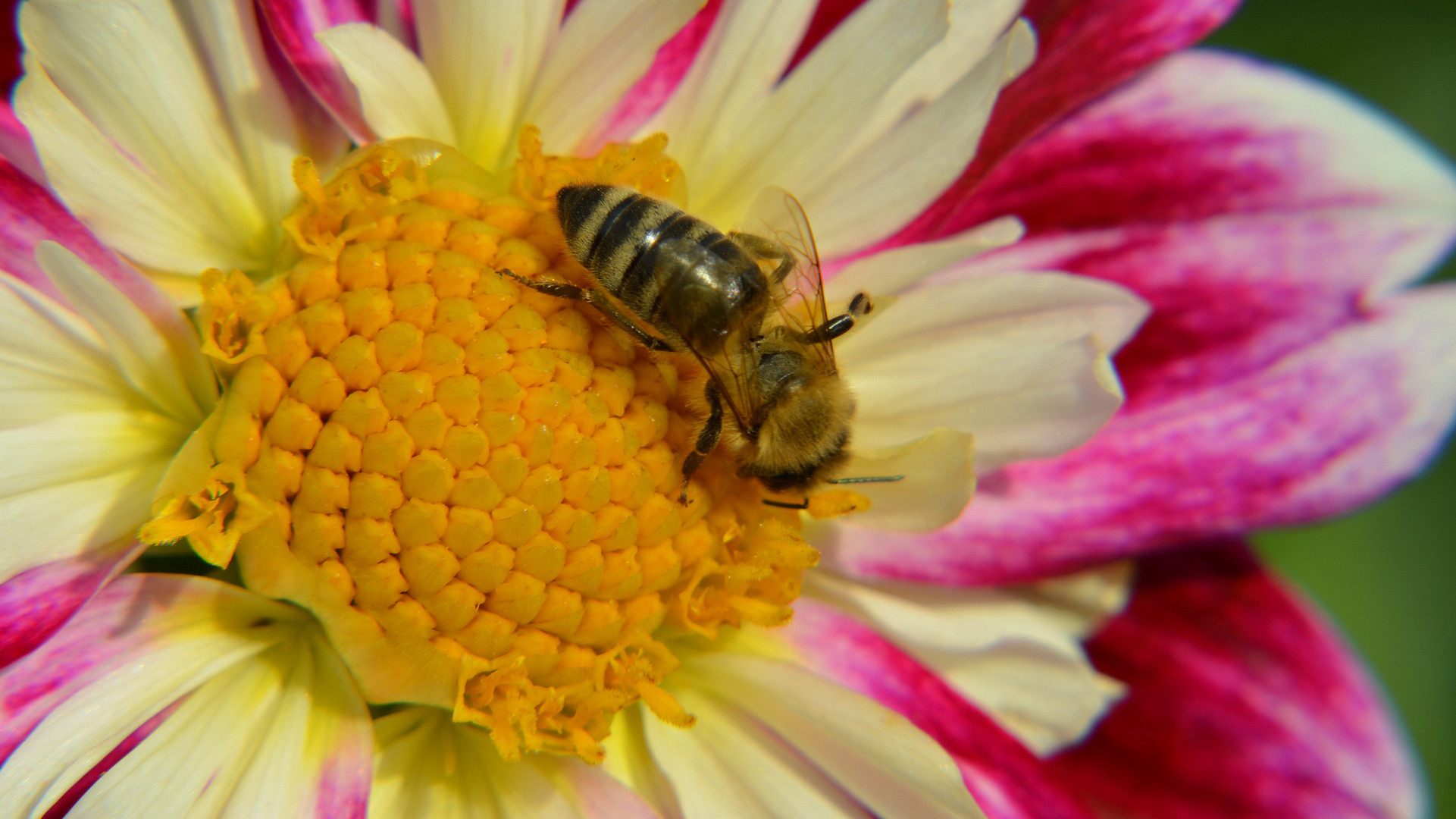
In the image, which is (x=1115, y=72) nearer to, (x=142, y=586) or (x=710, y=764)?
(x=710, y=764)

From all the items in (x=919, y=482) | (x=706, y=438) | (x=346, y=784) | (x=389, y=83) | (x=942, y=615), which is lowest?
(x=942, y=615)

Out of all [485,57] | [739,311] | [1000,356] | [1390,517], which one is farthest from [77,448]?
[1390,517]

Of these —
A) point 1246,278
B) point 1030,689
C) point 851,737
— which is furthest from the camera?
point 1246,278

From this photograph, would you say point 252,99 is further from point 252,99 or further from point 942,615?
point 942,615

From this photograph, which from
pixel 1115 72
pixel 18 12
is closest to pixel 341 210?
pixel 18 12

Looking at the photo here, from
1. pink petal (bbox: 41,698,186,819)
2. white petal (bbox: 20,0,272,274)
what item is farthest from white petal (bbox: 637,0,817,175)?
pink petal (bbox: 41,698,186,819)

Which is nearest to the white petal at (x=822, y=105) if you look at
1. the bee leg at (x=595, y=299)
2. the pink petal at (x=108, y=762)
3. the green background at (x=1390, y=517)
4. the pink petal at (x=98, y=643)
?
the bee leg at (x=595, y=299)
